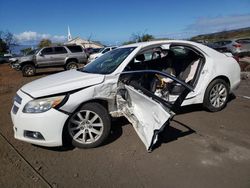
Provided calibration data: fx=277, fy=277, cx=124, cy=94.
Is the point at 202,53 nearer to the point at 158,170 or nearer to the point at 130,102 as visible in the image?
the point at 130,102

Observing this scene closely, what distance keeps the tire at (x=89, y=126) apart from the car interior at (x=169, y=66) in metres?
A: 1.04

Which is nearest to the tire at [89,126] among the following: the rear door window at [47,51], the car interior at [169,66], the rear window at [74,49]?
the car interior at [169,66]

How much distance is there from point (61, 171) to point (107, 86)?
5.09 feet

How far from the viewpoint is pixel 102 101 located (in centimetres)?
479

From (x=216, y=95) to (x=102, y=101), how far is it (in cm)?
271

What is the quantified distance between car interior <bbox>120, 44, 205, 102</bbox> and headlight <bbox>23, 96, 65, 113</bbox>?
1.49 meters

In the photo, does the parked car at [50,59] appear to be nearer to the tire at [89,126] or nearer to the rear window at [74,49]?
the rear window at [74,49]

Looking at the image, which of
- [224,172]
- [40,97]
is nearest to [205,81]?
[224,172]

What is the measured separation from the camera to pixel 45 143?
428cm

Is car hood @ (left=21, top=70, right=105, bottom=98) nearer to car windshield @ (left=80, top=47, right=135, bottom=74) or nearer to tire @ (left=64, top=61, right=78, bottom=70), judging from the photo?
car windshield @ (left=80, top=47, right=135, bottom=74)

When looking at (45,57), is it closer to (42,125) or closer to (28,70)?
(28,70)

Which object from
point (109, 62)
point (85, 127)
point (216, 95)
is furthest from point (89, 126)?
point (216, 95)

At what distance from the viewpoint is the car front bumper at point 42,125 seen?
4152 mm

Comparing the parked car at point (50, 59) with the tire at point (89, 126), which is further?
the parked car at point (50, 59)
